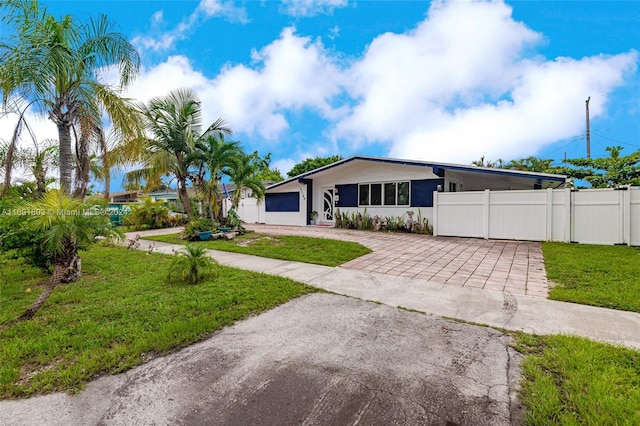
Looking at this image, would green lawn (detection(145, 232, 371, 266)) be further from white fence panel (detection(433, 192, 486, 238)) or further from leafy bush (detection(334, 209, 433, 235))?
leafy bush (detection(334, 209, 433, 235))

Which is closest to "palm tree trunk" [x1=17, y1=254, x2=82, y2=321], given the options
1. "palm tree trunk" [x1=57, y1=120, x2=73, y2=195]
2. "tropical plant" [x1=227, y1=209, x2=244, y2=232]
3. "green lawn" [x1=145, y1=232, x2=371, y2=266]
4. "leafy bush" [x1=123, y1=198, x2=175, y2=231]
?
"palm tree trunk" [x1=57, y1=120, x2=73, y2=195]

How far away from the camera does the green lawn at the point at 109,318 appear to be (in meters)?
2.51

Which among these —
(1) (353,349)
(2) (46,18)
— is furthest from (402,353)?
(2) (46,18)

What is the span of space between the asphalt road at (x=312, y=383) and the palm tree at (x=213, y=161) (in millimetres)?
9389

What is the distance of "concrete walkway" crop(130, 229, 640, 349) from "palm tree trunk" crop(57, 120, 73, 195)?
4.05 m

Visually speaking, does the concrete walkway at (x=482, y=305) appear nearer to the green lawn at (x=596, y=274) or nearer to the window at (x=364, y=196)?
the green lawn at (x=596, y=274)

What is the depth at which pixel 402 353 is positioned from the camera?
2.70 metres

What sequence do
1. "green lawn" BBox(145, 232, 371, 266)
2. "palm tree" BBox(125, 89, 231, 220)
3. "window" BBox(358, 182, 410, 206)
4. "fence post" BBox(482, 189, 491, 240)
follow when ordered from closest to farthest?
"green lawn" BBox(145, 232, 371, 266), "fence post" BBox(482, 189, 491, 240), "palm tree" BBox(125, 89, 231, 220), "window" BBox(358, 182, 410, 206)

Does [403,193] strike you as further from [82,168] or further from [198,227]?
[82,168]

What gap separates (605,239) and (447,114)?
9197 millimetres

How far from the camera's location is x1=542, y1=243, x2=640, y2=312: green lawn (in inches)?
161

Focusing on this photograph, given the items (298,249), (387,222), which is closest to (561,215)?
(387,222)

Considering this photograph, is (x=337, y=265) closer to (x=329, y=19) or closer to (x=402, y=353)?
(x=402, y=353)

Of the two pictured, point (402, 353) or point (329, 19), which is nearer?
point (402, 353)
